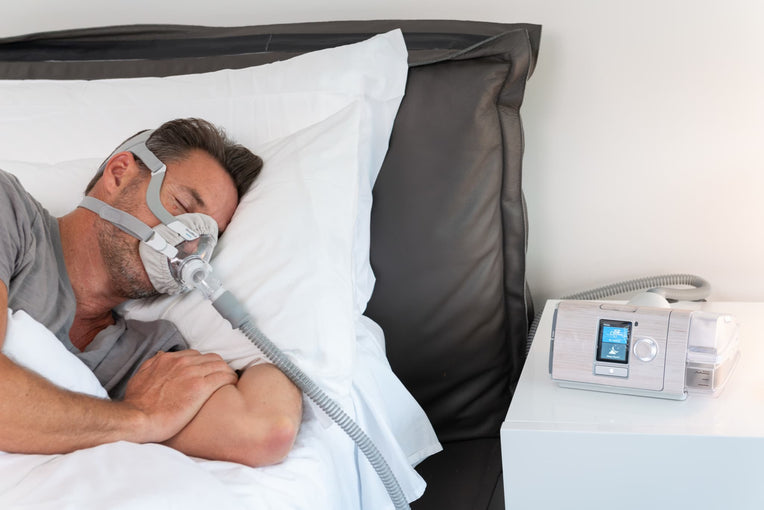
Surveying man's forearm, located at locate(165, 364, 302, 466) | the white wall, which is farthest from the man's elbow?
the white wall

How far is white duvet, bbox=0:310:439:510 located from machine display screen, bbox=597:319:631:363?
1.25 ft

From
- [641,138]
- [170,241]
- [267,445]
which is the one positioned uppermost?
[641,138]

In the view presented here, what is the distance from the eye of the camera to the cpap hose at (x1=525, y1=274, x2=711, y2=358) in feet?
5.09

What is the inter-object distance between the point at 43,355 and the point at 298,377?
359 millimetres

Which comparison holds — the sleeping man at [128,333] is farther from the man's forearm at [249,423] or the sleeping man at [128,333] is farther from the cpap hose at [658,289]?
the cpap hose at [658,289]

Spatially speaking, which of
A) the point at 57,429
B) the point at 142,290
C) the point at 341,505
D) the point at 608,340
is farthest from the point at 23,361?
the point at 608,340

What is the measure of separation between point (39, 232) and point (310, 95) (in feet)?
1.72

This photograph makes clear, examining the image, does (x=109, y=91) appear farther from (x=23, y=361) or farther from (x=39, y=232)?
(x=23, y=361)

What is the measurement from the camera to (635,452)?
109 cm

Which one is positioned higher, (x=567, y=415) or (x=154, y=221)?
(x=154, y=221)

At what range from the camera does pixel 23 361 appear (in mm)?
1143

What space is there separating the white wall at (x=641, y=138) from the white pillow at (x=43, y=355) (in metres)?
0.94

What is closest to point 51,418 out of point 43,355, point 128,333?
point 43,355

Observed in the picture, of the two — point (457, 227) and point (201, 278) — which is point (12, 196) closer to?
point (201, 278)
